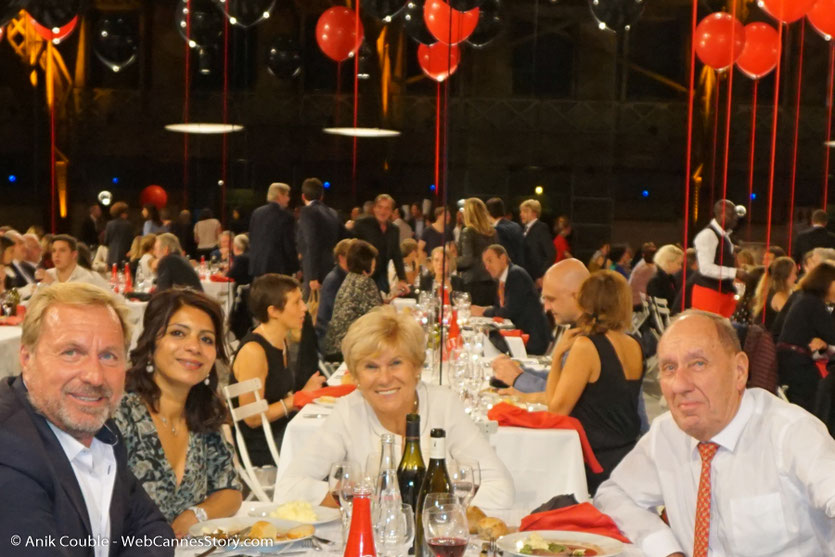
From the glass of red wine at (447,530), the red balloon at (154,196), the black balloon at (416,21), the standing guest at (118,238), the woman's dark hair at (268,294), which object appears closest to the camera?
the glass of red wine at (447,530)

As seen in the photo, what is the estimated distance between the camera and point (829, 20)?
6.88 m

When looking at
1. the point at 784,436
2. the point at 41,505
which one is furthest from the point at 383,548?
the point at 784,436

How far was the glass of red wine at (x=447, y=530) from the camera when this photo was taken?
194 centimetres

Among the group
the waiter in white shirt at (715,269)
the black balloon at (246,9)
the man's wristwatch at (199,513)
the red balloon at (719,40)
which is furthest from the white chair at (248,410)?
the red balloon at (719,40)

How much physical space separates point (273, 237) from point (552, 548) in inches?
305

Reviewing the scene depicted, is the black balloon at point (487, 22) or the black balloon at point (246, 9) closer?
the black balloon at point (246, 9)

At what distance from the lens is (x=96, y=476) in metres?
2.05

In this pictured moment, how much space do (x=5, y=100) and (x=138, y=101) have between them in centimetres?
180

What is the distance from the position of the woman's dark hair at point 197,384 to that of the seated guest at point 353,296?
350 centimetres

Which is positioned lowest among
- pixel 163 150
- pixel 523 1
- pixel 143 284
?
pixel 143 284

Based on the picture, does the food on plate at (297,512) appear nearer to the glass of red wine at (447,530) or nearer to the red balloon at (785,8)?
the glass of red wine at (447,530)

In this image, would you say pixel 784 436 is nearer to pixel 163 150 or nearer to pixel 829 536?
pixel 829 536

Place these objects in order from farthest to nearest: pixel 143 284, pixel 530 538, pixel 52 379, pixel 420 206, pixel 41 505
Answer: pixel 420 206
pixel 143 284
pixel 530 538
pixel 52 379
pixel 41 505

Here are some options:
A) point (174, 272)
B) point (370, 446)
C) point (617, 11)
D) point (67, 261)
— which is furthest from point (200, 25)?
point (370, 446)
